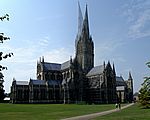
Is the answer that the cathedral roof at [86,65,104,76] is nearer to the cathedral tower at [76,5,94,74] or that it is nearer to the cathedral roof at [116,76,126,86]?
the cathedral tower at [76,5,94,74]

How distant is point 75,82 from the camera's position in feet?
422

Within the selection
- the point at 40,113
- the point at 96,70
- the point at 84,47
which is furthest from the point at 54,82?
the point at 40,113

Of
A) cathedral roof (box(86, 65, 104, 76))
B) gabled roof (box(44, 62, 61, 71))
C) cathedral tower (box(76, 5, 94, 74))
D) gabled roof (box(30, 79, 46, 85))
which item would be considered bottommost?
gabled roof (box(30, 79, 46, 85))

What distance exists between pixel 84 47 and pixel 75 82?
76.8ft

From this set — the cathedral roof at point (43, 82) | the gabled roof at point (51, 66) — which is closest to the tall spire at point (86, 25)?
the gabled roof at point (51, 66)

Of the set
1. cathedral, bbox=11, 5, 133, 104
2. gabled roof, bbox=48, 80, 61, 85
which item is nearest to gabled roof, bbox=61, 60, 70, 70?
cathedral, bbox=11, 5, 133, 104

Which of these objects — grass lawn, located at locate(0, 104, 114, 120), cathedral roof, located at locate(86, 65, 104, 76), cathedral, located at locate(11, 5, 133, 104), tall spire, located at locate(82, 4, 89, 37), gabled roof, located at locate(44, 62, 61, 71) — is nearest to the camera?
grass lawn, located at locate(0, 104, 114, 120)

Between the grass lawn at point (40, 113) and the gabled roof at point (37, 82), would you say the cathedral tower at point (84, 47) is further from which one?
the grass lawn at point (40, 113)

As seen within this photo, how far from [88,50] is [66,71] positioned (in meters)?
18.9

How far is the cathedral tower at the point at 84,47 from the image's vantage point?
5566 inches

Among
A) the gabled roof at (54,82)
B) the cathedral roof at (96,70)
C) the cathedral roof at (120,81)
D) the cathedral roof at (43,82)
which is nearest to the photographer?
the cathedral roof at (43,82)

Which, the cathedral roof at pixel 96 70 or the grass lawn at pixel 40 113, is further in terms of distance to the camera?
the cathedral roof at pixel 96 70

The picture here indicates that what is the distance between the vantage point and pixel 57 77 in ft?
454

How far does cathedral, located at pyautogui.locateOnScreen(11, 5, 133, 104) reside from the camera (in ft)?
399
